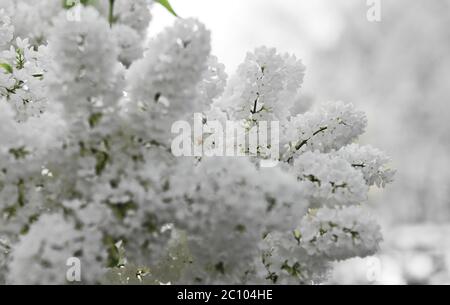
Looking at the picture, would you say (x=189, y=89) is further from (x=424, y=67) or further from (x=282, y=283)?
(x=424, y=67)

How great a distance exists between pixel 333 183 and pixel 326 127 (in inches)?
4.3

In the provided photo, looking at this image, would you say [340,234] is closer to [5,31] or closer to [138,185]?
[138,185]

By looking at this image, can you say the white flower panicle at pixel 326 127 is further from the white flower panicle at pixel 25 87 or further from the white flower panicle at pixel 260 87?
the white flower panicle at pixel 25 87

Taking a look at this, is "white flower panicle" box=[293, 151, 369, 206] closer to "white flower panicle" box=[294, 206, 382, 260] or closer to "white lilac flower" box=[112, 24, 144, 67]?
"white flower panicle" box=[294, 206, 382, 260]

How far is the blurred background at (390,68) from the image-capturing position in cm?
410

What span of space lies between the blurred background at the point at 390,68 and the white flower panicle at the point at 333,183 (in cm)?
336

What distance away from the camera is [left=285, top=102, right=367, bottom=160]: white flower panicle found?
62cm

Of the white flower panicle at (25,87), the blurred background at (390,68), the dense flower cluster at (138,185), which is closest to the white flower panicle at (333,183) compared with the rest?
the dense flower cluster at (138,185)

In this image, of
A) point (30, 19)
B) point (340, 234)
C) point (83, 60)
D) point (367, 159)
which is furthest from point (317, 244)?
point (30, 19)

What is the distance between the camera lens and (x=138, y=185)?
43 cm

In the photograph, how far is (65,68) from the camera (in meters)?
0.44
